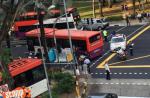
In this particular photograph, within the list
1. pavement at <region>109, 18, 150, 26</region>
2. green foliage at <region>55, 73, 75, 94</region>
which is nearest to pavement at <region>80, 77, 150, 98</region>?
green foliage at <region>55, 73, 75, 94</region>

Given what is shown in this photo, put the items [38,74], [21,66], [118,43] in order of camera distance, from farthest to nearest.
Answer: [118,43]
[38,74]
[21,66]

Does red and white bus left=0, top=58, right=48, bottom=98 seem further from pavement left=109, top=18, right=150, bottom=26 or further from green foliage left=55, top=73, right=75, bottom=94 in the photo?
pavement left=109, top=18, right=150, bottom=26

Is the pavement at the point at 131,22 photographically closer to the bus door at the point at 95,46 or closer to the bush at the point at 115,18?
the bush at the point at 115,18

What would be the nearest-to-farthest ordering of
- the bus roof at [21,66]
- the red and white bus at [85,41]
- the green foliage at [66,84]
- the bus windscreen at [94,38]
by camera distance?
the bus roof at [21,66], the green foliage at [66,84], the red and white bus at [85,41], the bus windscreen at [94,38]

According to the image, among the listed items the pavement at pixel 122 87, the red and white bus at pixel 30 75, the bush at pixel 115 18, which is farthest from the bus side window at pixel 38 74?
the bush at pixel 115 18

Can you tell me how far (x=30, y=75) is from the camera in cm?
2794

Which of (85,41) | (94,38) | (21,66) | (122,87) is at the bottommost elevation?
(122,87)

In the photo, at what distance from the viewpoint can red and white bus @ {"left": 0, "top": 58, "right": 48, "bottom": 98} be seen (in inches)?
1067

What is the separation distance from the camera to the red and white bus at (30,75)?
27.1 metres

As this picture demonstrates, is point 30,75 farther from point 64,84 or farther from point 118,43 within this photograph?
point 118,43

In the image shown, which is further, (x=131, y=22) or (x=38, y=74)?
(x=131, y=22)

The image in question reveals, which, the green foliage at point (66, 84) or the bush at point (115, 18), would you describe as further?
the bush at point (115, 18)

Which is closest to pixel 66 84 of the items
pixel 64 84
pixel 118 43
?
pixel 64 84

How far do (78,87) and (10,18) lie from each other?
8359 millimetres
